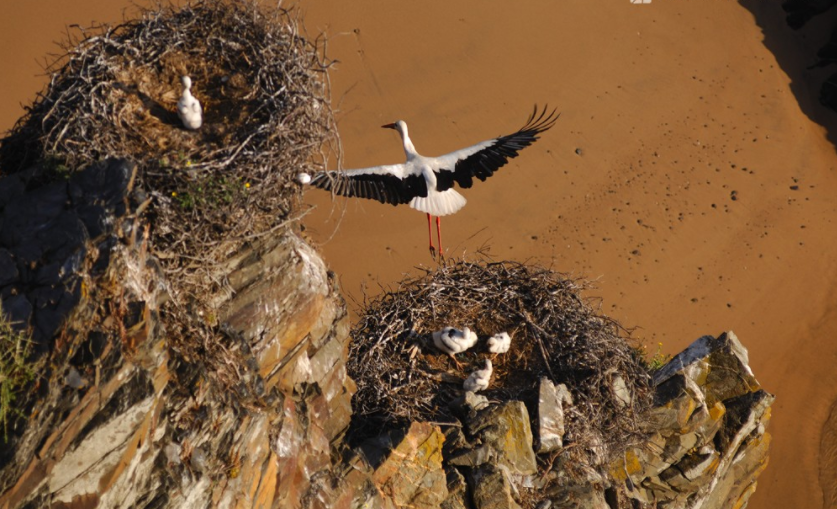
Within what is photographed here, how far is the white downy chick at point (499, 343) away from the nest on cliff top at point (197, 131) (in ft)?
8.08

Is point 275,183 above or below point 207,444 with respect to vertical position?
above

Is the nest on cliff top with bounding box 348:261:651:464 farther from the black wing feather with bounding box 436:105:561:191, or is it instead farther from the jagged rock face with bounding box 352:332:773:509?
the black wing feather with bounding box 436:105:561:191

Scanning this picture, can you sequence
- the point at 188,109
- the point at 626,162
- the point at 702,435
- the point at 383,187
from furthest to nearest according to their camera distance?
the point at 626,162, the point at 383,187, the point at 702,435, the point at 188,109

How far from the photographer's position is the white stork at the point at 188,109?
543 cm

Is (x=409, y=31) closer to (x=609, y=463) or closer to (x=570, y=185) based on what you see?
(x=570, y=185)

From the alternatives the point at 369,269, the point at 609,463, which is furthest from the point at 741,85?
the point at 609,463

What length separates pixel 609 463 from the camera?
23.6ft

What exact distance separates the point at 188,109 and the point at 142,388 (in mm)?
2013

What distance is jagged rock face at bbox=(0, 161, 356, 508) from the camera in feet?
13.0

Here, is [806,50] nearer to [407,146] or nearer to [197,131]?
[407,146]

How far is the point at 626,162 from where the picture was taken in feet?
50.8

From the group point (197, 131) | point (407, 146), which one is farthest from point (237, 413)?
point (407, 146)

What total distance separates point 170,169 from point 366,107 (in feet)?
34.1

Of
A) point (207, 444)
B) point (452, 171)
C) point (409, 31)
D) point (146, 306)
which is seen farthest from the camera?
point (409, 31)
